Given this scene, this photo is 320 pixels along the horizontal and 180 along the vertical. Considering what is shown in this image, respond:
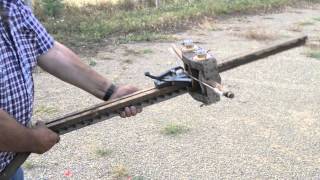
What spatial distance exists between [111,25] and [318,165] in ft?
19.2

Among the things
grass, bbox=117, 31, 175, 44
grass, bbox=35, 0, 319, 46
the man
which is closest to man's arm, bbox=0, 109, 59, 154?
the man

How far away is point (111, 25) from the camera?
9.33 m

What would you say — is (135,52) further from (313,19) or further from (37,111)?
(313,19)

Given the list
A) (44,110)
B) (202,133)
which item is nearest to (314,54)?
(202,133)

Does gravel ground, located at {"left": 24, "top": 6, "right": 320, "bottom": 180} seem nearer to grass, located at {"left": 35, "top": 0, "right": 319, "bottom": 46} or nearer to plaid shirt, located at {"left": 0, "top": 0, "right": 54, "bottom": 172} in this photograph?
grass, located at {"left": 35, "top": 0, "right": 319, "bottom": 46}

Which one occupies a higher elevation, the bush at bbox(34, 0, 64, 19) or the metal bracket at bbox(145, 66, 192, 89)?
the metal bracket at bbox(145, 66, 192, 89)

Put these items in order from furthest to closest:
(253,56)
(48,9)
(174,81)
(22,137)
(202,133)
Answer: (48,9), (202,133), (253,56), (174,81), (22,137)

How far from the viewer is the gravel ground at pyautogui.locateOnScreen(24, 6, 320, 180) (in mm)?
4062

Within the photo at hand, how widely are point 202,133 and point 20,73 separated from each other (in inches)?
126

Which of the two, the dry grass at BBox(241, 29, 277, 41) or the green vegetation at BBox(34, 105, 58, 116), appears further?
the dry grass at BBox(241, 29, 277, 41)

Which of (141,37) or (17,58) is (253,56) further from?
(141,37)

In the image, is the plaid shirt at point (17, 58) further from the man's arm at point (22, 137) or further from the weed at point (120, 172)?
the weed at point (120, 172)

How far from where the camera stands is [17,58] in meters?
1.78

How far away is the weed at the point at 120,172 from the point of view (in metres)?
3.93
